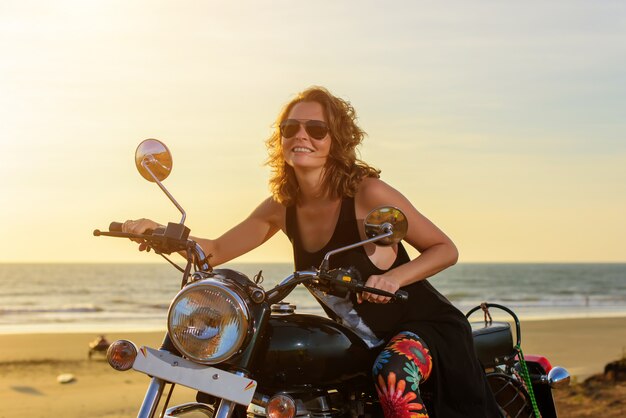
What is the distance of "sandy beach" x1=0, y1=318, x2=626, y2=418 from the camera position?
31.2ft

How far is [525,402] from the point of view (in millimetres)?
4586

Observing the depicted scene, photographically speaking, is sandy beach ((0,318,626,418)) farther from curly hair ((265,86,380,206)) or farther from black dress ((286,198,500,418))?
black dress ((286,198,500,418))

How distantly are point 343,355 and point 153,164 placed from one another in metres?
0.97

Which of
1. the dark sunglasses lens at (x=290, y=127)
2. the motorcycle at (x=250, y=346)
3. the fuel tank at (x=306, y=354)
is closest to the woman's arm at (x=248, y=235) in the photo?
the dark sunglasses lens at (x=290, y=127)

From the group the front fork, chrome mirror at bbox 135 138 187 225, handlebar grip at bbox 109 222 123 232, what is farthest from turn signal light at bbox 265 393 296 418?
handlebar grip at bbox 109 222 123 232

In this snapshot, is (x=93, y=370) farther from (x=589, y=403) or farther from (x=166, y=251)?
(x=166, y=251)

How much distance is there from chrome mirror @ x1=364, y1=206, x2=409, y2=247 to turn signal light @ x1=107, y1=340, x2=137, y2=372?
856 mm

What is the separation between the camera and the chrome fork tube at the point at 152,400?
2885 mm

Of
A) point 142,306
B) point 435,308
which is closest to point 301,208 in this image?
point 435,308

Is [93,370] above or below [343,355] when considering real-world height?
below

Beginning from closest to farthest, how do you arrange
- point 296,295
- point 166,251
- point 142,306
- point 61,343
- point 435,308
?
1. point 166,251
2. point 435,308
3. point 61,343
4. point 142,306
5. point 296,295

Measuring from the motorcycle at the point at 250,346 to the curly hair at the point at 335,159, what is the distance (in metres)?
0.61

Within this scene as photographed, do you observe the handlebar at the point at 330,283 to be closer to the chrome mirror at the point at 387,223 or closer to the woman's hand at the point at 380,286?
the woman's hand at the point at 380,286

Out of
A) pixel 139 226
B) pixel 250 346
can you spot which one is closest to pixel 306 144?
pixel 139 226
